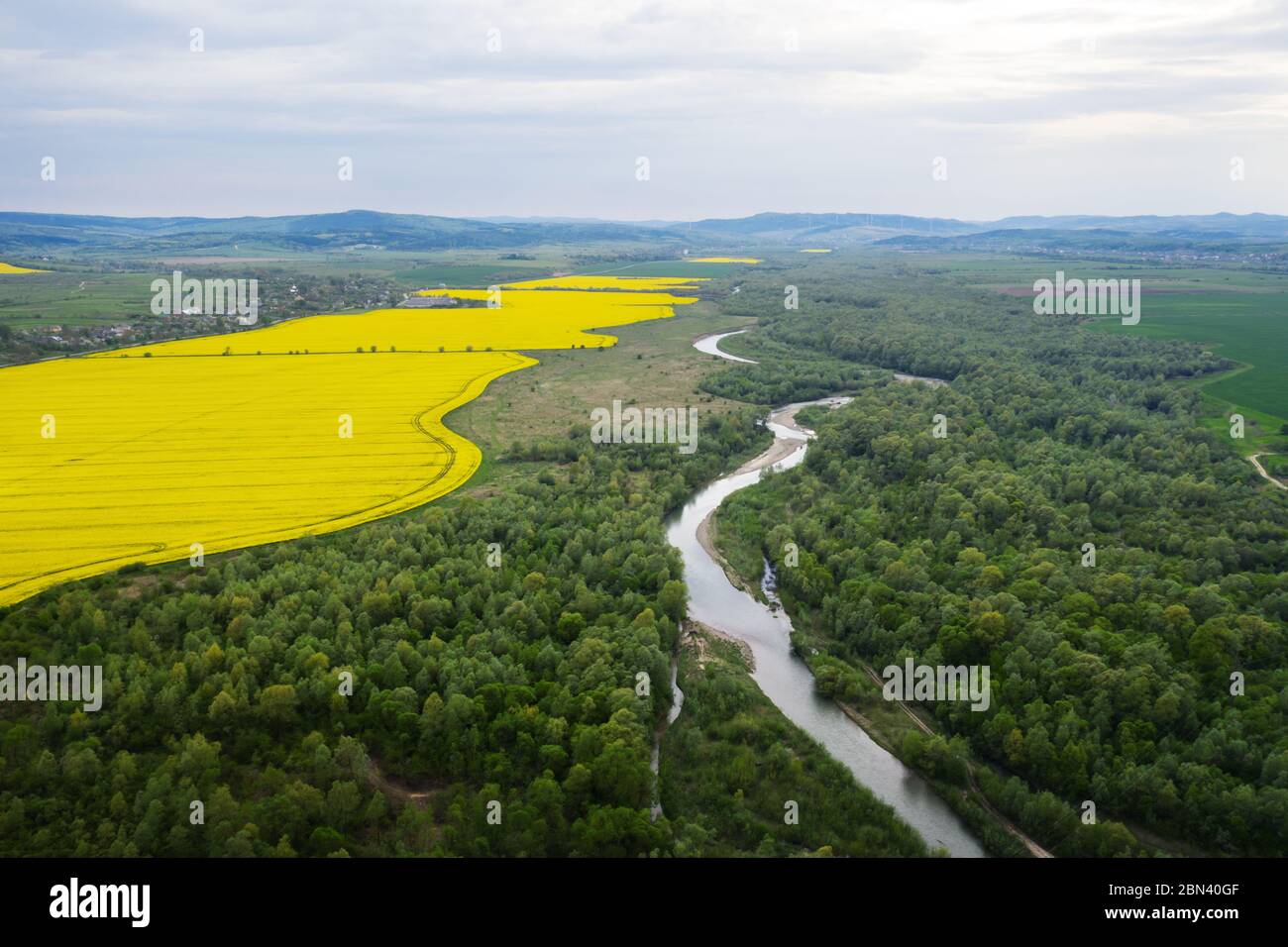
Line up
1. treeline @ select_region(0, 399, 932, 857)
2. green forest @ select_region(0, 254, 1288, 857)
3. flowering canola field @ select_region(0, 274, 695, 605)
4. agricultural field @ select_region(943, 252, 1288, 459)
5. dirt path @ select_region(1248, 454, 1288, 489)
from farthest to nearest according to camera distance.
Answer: agricultural field @ select_region(943, 252, 1288, 459), dirt path @ select_region(1248, 454, 1288, 489), flowering canola field @ select_region(0, 274, 695, 605), green forest @ select_region(0, 254, 1288, 857), treeline @ select_region(0, 399, 932, 857)

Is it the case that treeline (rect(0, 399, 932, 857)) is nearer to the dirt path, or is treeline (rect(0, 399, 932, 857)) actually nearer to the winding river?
the winding river

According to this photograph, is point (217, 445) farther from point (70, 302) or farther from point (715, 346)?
point (70, 302)

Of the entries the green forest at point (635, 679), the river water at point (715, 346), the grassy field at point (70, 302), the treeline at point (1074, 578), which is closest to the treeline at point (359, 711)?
the green forest at point (635, 679)

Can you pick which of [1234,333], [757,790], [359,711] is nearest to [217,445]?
[359,711]

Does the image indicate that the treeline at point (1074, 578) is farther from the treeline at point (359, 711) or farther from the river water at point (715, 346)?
the river water at point (715, 346)

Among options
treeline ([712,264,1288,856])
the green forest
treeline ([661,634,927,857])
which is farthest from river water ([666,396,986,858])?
treeline ([712,264,1288,856])

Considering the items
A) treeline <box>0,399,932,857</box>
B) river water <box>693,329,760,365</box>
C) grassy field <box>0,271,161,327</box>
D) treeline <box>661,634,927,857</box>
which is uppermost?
grassy field <box>0,271,161,327</box>
